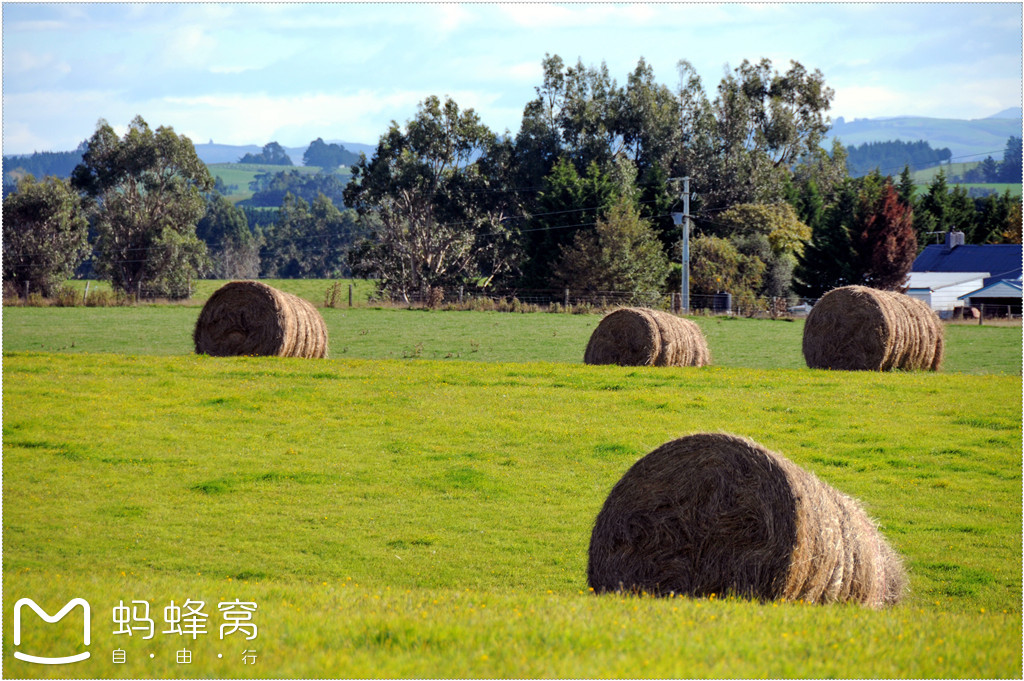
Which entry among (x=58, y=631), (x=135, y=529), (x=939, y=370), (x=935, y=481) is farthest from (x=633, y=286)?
(x=58, y=631)

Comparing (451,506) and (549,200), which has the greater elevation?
(549,200)

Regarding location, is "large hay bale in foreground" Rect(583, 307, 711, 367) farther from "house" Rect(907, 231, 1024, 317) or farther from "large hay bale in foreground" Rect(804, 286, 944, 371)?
"house" Rect(907, 231, 1024, 317)

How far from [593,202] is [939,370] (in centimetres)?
3907

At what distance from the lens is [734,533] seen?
326 inches

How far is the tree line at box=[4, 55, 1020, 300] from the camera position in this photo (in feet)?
205

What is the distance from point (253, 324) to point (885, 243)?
43907mm

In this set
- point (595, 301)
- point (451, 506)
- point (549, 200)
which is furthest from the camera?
point (549, 200)

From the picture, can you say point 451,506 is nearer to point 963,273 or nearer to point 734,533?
point 734,533

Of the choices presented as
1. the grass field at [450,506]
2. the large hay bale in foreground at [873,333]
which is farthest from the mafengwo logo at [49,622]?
the large hay bale in foreground at [873,333]

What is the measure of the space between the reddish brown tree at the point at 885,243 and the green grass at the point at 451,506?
38084 mm

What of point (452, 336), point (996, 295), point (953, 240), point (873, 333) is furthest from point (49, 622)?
point (953, 240)

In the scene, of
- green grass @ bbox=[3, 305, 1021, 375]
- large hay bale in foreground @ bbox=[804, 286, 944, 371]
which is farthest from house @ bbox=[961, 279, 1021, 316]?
large hay bale in foreground @ bbox=[804, 286, 944, 371]

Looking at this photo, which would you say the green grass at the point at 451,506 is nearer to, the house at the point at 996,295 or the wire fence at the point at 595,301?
the wire fence at the point at 595,301

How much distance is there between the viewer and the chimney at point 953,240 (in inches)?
3088
